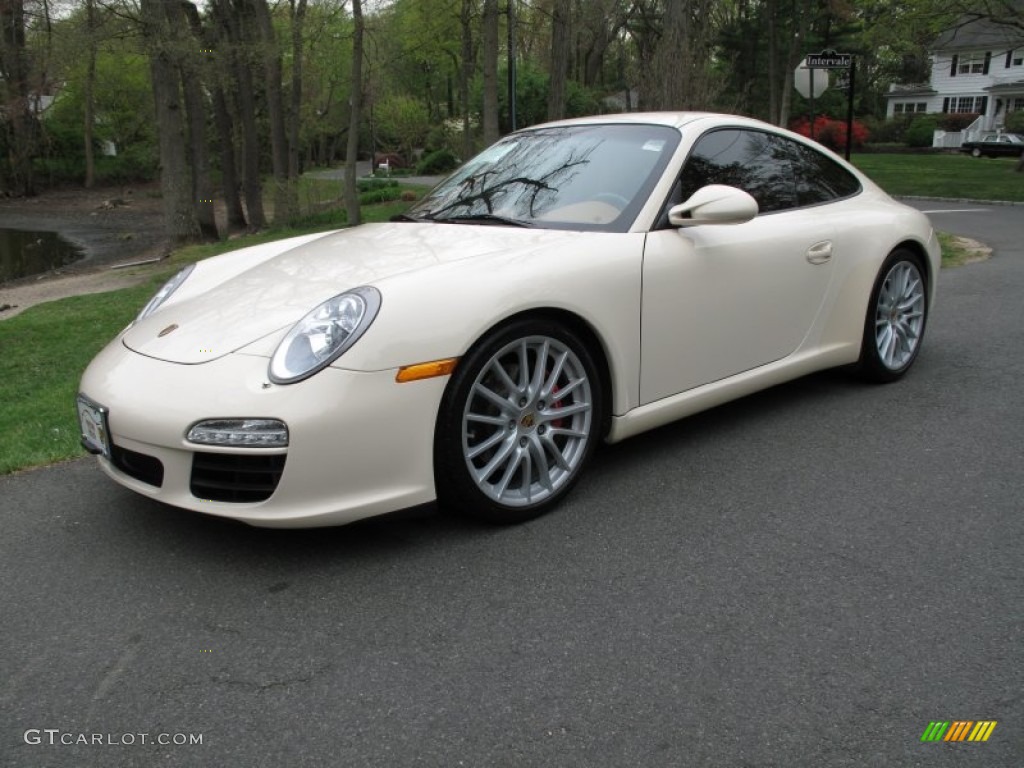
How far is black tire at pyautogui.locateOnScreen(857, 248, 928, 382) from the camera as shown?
174 inches

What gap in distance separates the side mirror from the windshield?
197 mm

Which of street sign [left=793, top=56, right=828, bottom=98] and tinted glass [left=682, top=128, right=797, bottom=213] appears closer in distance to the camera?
tinted glass [left=682, top=128, right=797, bottom=213]

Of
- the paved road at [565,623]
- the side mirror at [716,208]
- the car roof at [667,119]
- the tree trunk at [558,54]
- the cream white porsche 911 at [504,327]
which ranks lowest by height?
the paved road at [565,623]

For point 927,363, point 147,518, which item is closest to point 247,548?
point 147,518

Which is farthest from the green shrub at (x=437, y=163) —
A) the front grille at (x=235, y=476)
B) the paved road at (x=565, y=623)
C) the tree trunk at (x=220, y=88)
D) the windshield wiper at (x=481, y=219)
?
the front grille at (x=235, y=476)

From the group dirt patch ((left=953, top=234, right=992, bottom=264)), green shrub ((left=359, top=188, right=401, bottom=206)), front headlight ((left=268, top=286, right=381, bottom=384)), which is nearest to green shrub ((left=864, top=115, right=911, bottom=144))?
green shrub ((left=359, top=188, right=401, bottom=206))

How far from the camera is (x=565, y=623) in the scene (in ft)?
8.08

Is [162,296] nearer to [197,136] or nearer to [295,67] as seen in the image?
[197,136]

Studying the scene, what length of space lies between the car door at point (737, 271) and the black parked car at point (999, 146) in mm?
43365

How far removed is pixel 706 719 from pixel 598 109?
43.1 metres

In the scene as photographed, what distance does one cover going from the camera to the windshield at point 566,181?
3.48m

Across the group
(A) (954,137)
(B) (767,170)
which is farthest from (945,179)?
(A) (954,137)

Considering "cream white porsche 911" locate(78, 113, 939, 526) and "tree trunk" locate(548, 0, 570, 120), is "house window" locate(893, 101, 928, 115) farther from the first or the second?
"cream white porsche 911" locate(78, 113, 939, 526)

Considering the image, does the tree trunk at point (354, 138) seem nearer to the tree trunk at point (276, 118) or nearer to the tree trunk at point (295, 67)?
the tree trunk at point (276, 118)
